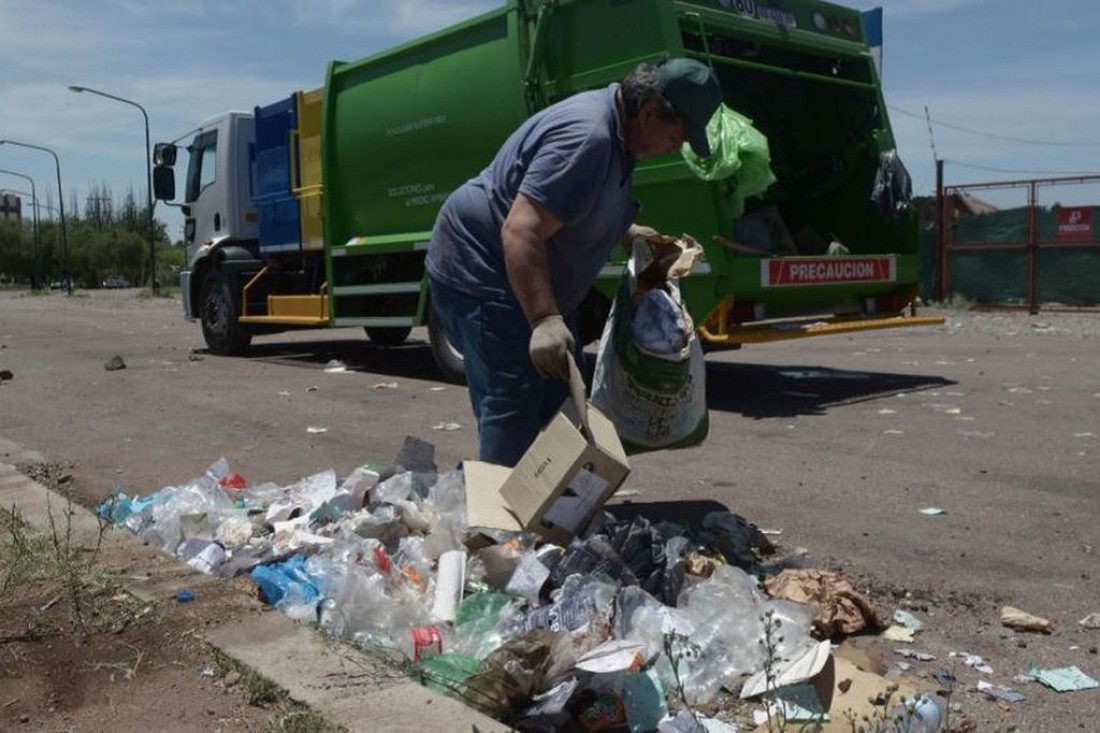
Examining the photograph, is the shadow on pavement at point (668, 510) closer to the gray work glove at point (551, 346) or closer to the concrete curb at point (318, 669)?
the gray work glove at point (551, 346)

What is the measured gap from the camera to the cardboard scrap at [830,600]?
327cm

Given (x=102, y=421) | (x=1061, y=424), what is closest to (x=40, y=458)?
(x=102, y=421)

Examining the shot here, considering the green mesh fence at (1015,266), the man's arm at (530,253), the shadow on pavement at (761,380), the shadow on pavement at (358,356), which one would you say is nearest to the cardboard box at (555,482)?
the man's arm at (530,253)

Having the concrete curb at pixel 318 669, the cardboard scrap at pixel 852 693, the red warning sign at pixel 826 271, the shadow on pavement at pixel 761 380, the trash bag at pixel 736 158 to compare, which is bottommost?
the cardboard scrap at pixel 852 693

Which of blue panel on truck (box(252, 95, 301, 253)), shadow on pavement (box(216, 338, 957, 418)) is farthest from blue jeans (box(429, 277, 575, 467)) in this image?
blue panel on truck (box(252, 95, 301, 253))

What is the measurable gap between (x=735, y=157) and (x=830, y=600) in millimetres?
4172

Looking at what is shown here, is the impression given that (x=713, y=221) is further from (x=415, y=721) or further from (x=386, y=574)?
(x=415, y=721)

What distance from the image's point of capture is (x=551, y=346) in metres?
3.31

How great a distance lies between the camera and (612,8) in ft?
24.4

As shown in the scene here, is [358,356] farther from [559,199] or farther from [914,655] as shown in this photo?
[914,655]

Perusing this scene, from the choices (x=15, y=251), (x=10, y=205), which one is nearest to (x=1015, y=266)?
(x=15, y=251)

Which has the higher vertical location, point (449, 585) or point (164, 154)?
point (164, 154)

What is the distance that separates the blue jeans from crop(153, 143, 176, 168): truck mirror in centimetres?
1030

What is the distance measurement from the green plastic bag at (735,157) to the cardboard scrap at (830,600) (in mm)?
3939
